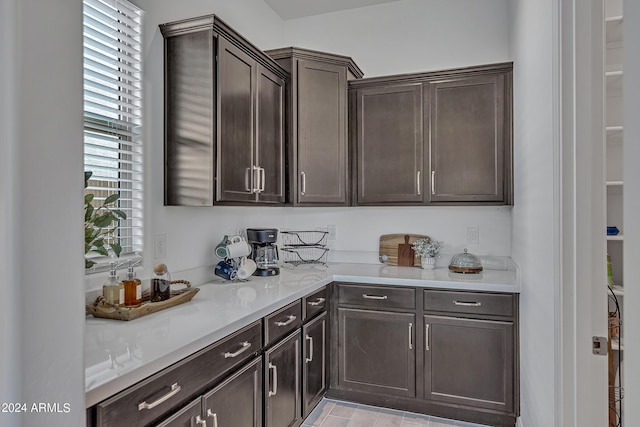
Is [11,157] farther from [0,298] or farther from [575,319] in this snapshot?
[575,319]

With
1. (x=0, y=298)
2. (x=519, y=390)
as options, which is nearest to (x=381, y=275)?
(x=519, y=390)

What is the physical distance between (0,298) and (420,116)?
8.59 feet

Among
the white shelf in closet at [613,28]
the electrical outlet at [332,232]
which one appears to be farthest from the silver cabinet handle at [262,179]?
the white shelf in closet at [613,28]

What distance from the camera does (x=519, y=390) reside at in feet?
7.73

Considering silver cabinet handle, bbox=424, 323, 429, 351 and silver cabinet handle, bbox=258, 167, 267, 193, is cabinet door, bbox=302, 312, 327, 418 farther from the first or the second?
silver cabinet handle, bbox=258, 167, 267, 193

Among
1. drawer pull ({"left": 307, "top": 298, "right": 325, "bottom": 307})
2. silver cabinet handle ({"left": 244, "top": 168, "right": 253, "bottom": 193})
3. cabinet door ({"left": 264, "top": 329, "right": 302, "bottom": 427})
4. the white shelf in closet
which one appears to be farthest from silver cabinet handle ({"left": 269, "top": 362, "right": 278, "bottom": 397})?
the white shelf in closet

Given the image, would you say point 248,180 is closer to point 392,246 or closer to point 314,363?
point 314,363

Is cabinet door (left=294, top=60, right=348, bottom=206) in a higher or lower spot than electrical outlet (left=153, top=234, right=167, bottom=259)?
higher

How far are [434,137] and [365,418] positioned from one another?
1.91 metres

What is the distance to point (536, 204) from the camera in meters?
1.70

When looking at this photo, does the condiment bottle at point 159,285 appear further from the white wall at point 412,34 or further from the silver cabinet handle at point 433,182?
the white wall at point 412,34

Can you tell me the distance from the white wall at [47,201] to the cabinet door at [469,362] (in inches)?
81.1

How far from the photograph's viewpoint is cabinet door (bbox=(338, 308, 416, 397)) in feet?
8.40

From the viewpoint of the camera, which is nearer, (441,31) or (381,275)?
(381,275)
